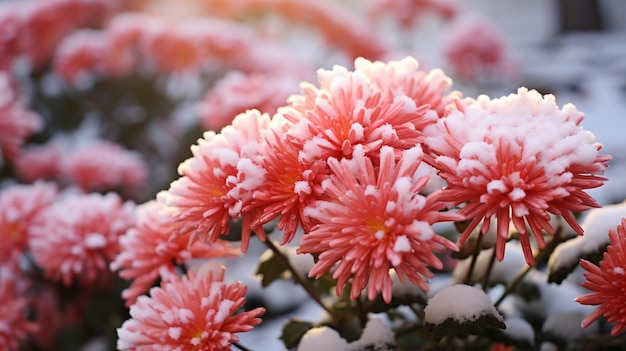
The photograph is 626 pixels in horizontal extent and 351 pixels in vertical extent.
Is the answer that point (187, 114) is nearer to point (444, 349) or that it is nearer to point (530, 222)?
point (444, 349)

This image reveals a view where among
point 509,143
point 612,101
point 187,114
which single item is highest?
point 187,114

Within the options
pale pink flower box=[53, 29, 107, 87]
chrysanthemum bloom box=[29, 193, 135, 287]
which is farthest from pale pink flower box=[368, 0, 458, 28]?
chrysanthemum bloom box=[29, 193, 135, 287]

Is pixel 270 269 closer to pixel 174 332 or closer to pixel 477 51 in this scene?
pixel 174 332

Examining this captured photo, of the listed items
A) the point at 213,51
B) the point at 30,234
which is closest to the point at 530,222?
the point at 30,234

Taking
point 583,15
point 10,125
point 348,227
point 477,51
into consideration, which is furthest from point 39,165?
point 583,15

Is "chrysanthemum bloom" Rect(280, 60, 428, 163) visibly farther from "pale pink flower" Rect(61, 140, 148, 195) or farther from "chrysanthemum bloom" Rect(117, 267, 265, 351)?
"pale pink flower" Rect(61, 140, 148, 195)

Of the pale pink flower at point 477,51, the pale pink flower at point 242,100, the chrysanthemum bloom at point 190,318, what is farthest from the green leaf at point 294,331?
the pale pink flower at point 477,51

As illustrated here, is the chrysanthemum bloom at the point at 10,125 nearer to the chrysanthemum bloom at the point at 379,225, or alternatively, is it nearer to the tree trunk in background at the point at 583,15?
the chrysanthemum bloom at the point at 379,225
